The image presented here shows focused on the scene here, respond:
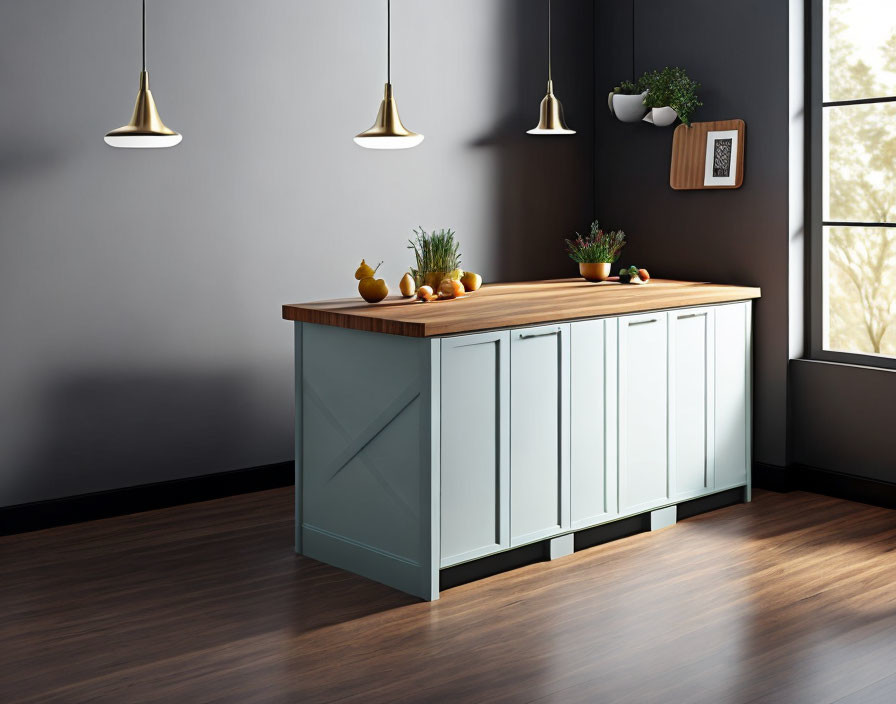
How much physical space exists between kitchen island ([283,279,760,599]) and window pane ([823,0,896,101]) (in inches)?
46.7

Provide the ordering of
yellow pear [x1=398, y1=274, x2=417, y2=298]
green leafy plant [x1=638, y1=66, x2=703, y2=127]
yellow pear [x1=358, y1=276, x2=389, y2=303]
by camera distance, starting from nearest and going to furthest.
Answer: yellow pear [x1=358, y1=276, x2=389, y2=303] < yellow pear [x1=398, y1=274, x2=417, y2=298] < green leafy plant [x1=638, y1=66, x2=703, y2=127]

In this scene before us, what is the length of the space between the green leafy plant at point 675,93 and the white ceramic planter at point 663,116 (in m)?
0.02

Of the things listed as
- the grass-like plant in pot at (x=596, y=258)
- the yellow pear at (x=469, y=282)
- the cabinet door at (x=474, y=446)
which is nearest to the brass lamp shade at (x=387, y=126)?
the yellow pear at (x=469, y=282)

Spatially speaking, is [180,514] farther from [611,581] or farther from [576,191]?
[576,191]

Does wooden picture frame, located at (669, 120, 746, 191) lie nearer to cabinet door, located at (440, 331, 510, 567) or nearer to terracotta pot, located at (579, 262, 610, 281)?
terracotta pot, located at (579, 262, 610, 281)

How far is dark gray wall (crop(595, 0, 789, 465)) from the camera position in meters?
4.80

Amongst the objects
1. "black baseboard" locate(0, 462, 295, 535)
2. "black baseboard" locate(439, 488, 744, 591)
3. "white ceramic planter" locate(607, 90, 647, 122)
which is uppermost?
"white ceramic planter" locate(607, 90, 647, 122)

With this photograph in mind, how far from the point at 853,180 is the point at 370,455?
2.61 metres

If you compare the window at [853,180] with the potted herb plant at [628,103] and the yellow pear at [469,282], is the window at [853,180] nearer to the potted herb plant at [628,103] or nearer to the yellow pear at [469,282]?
the potted herb plant at [628,103]

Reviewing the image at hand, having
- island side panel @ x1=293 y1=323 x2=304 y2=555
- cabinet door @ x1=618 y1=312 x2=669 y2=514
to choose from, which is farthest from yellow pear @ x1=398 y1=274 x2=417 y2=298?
cabinet door @ x1=618 y1=312 x2=669 y2=514

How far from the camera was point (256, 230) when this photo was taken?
15.3ft

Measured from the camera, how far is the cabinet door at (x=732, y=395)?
4.50 m

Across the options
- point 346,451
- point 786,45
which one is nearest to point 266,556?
point 346,451

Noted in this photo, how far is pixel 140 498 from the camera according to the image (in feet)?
14.6
